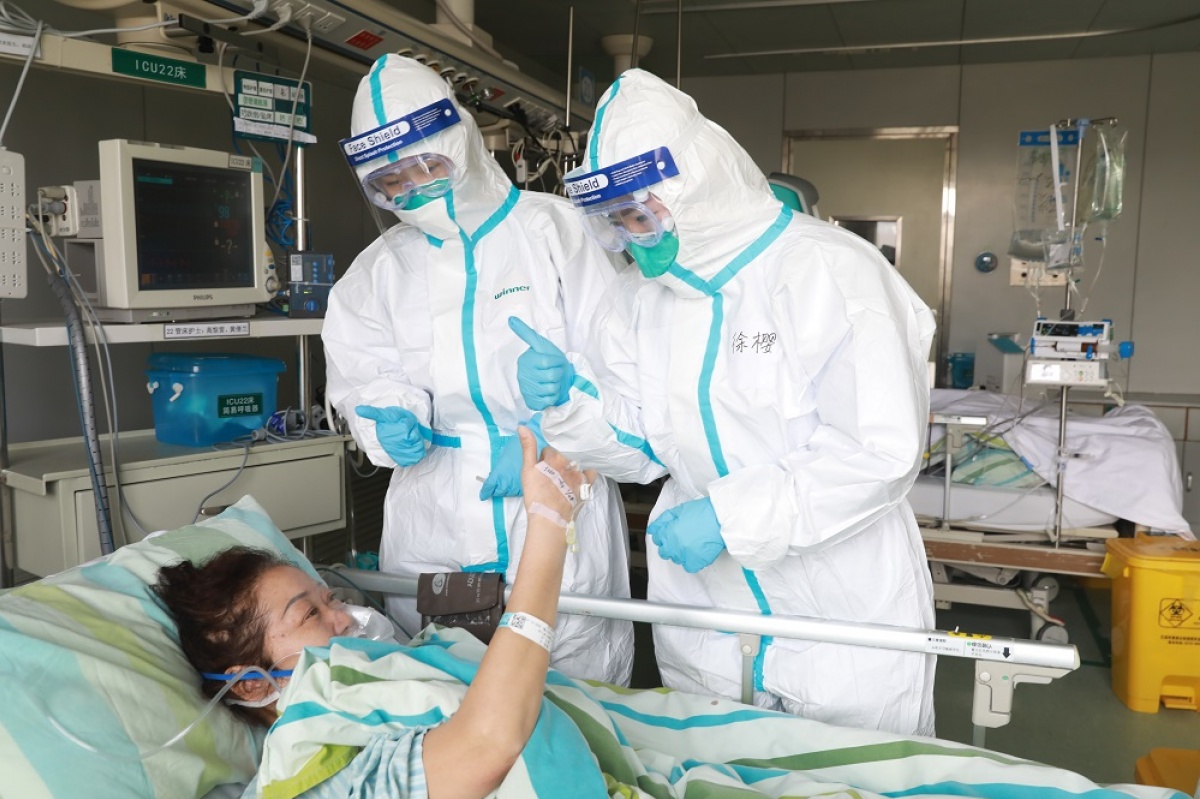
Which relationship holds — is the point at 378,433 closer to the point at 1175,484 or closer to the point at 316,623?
the point at 316,623

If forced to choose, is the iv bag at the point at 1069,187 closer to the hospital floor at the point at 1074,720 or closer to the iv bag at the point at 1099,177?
the iv bag at the point at 1099,177

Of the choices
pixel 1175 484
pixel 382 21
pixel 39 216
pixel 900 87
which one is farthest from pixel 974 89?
pixel 39 216

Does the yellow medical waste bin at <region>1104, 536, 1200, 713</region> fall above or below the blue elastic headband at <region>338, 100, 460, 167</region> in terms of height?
below

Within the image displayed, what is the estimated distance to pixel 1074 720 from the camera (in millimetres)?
3039

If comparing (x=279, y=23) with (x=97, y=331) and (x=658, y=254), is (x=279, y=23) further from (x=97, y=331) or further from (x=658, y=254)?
(x=658, y=254)

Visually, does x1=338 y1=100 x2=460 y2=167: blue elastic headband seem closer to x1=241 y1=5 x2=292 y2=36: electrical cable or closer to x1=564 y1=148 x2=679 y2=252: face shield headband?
x1=564 y1=148 x2=679 y2=252: face shield headband

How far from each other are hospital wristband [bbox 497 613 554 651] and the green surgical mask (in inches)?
29.5

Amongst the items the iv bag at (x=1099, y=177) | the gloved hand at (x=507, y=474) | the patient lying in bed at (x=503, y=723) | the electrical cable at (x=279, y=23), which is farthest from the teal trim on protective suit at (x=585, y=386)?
the iv bag at (x=1099, y=177)

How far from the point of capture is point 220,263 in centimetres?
241

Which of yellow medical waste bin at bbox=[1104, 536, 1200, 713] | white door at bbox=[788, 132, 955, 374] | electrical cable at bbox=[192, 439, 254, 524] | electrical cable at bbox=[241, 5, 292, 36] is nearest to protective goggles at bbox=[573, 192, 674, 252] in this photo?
electrical cable at bbox=[192, 439, 254, 524]

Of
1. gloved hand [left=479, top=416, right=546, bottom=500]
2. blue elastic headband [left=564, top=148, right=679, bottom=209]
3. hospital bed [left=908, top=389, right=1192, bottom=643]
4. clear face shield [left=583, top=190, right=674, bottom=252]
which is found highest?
blue elastic headband [left=564, top=148, right=679, bottom=209]

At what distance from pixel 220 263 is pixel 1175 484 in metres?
3.25

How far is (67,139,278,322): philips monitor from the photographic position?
215 cm

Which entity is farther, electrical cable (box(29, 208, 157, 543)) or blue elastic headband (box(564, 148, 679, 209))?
electrical cable (box(29, 208, 157, 543))
